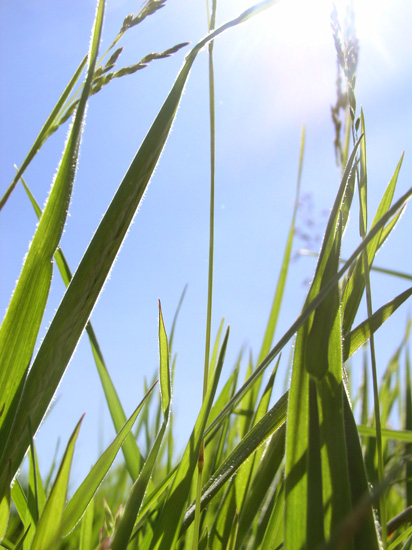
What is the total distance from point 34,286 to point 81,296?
0.07 meters

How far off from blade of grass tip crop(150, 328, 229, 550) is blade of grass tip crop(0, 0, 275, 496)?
15cm

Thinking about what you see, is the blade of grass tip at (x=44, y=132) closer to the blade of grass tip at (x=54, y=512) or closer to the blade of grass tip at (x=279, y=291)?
the blade of grass tip at (x=54, y=512)

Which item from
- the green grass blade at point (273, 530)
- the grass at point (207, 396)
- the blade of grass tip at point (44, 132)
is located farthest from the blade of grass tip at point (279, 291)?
the blade of grass tip at point (44, 132)

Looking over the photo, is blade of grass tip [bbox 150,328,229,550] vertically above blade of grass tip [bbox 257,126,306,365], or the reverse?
blade of grass tip [bbox 257,126,306,365]

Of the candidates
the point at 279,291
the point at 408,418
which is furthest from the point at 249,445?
the point at 408,418

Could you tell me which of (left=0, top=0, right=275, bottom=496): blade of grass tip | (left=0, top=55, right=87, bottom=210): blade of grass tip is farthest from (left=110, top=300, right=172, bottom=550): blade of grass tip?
(left=0, top=55, right=87, bottom=210): blade of grass tip

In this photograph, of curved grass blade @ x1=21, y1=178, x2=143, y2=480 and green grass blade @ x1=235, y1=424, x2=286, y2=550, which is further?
curved grass blade @ x1=21, y1=178, x2=143, y2=480

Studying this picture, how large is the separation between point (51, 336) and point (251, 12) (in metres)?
0.39

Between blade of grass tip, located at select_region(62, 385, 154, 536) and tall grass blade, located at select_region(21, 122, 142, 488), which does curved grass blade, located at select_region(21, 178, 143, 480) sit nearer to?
tall grass blade, located at select_region(21, 122, 142, 488)

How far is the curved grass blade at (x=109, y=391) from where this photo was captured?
0.68 meters

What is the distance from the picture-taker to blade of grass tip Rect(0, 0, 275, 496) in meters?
0.45

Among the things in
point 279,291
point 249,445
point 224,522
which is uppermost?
point 279,291

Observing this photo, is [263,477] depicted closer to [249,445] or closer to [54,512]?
[249,445]

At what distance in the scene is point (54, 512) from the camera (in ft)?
1.31
